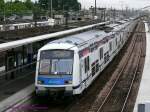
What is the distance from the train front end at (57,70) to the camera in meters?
18.9

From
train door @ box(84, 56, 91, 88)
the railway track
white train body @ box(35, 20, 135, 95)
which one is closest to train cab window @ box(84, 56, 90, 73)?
train door @ box(84, 56, 91, 88)

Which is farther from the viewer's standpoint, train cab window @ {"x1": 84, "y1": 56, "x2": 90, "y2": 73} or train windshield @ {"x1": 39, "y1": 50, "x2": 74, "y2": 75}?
train cab window @ {"x1": 84, "y1": 56, "x2": 90, "y2": 73}

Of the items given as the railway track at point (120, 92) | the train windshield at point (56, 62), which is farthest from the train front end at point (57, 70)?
the railway track at point (120, 92)

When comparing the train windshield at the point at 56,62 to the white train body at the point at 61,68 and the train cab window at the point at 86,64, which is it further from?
the train cab window at the point at 86,64

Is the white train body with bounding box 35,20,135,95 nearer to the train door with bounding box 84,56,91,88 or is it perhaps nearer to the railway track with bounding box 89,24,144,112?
the train door with bounding box 84,56,91,88

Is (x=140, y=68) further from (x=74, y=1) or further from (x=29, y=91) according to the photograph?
(x=74, y=1)

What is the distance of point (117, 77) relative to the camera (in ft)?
96.6

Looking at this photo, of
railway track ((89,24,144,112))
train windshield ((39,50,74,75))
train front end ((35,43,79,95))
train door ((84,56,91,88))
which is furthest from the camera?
train door ((84,56,91,88))

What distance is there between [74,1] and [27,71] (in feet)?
330

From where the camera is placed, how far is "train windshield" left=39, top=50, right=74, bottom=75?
19172 mm

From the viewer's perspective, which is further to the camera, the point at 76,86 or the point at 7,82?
the point at 7,82

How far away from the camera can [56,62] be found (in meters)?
19.4

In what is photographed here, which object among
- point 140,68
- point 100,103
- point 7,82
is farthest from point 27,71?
point 140,68

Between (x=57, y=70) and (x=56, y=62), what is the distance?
1.39 feet
